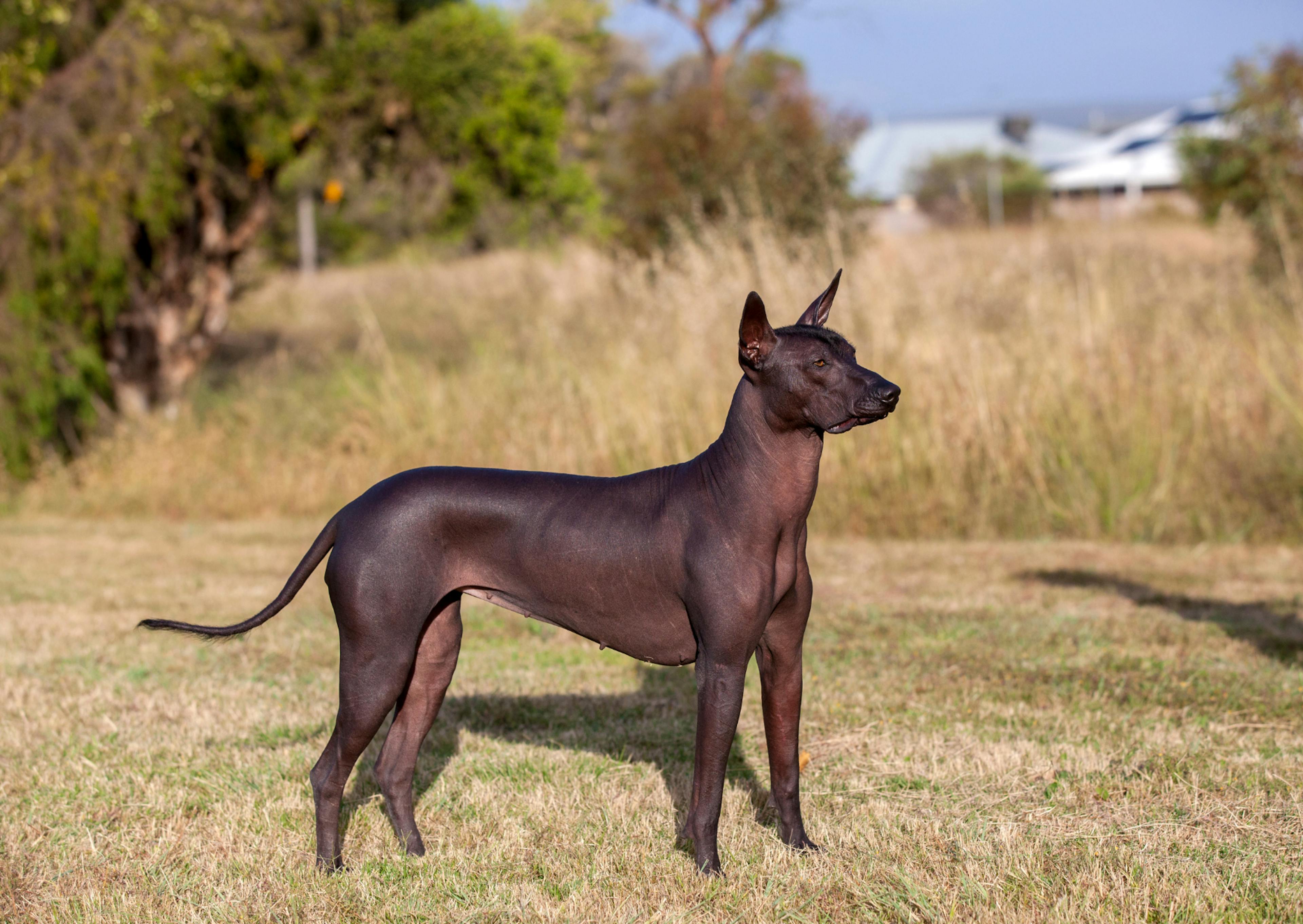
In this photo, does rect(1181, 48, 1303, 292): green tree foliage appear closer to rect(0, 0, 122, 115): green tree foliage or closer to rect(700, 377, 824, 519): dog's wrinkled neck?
rect(700, 377, 824, 519): dog's wrinkled neck

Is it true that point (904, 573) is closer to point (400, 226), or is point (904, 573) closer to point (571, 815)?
point (571, 815)

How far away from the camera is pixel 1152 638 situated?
6.44 metres

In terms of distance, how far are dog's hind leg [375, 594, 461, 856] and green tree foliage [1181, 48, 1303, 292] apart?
9.42m

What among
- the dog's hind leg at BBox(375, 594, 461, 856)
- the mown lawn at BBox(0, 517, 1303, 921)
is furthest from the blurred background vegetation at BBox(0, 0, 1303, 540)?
the dog's hind leg at BBox(375, 594, 461, 856)

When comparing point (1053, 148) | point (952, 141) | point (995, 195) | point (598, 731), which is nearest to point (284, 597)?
point (598, 731)

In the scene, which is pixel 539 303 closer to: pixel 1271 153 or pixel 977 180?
pixel 1271 153

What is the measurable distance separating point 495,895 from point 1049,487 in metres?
7.02

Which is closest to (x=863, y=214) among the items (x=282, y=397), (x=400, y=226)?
(x=282, y=397)

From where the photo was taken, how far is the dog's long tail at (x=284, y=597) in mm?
3572

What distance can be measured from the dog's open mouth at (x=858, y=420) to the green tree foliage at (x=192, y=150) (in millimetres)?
9618

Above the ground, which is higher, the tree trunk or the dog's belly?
the tree trunk

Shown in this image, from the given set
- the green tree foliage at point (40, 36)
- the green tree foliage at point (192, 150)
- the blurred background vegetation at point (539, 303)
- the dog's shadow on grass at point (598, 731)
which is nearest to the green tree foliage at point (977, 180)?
the blurred background vegetation at point (539, 303)

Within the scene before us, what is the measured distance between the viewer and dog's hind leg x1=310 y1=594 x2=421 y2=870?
3.49m

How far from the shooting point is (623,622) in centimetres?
348
